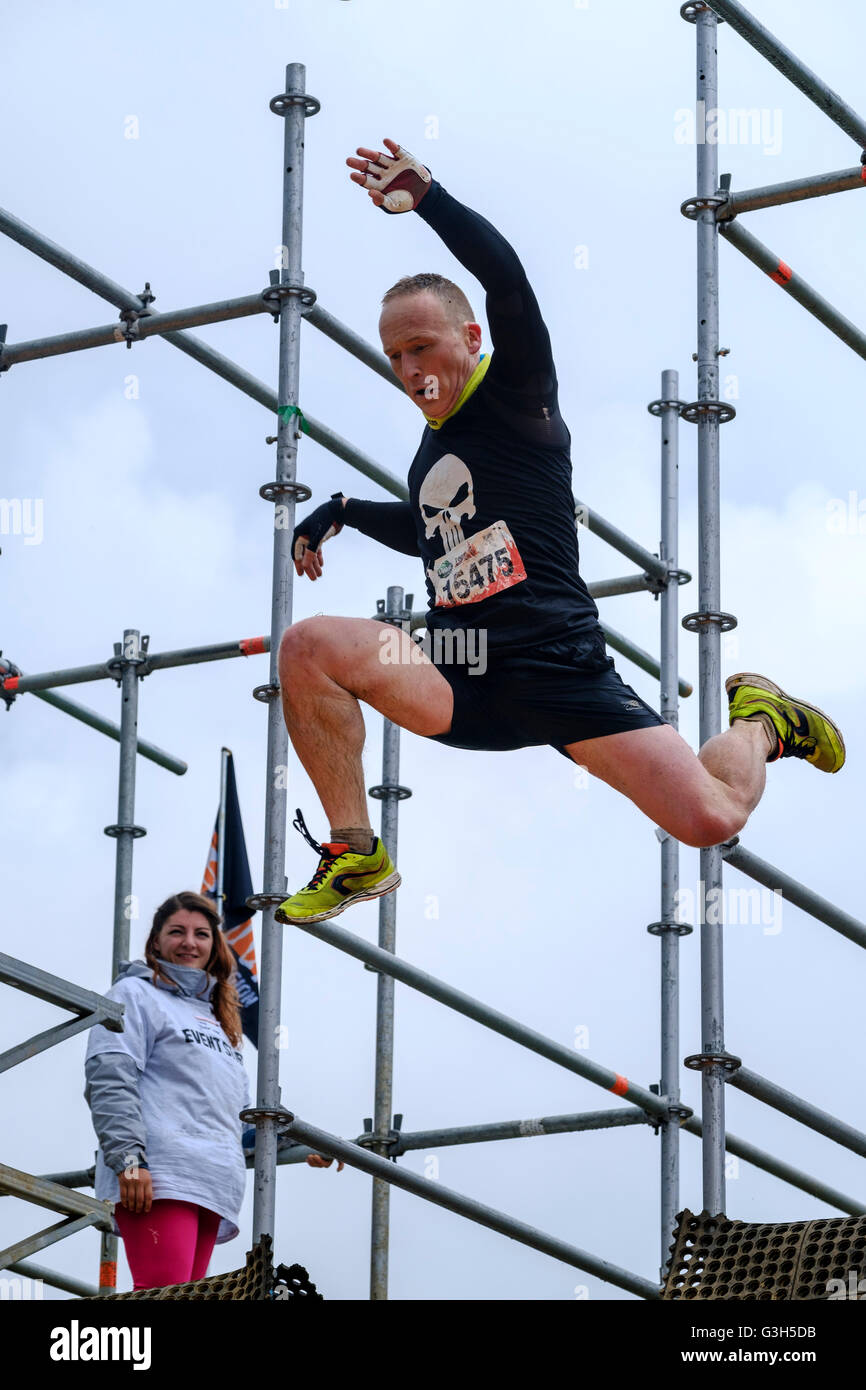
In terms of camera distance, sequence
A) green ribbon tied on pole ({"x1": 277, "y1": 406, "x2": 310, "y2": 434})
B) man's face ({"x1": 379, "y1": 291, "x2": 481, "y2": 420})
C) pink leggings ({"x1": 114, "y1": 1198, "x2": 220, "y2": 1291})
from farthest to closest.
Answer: green ribbon tied on pole ({"x1": 277, "y1": 406, "x2": 310, "y2": 434}) < pink leggings ({"x1": 114, "y1": 1198, "x2": 220, "y2": 1291}) < man's face ({"x1": 379, "y1": 291, "x2": 481, "y2": 420})

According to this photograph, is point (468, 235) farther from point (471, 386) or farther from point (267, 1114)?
point (267, 1114)

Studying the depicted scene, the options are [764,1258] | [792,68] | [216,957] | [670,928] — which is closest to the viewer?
[764,1258]

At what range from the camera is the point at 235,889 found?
30.0 feet

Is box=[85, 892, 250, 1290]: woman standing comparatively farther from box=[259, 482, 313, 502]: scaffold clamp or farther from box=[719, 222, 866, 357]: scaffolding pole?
box=[719, 222, 866, 357]: scaffolding pole

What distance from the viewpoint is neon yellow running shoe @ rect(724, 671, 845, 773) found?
5480 millimetres

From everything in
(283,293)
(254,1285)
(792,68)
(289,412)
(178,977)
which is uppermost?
(792,68)

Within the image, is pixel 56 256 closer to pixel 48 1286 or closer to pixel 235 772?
pixel 235 772

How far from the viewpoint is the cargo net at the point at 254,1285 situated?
461 cm

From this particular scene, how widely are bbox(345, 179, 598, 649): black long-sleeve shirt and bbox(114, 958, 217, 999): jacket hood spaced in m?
1.51

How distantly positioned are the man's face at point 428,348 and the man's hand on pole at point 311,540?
486 millimetres

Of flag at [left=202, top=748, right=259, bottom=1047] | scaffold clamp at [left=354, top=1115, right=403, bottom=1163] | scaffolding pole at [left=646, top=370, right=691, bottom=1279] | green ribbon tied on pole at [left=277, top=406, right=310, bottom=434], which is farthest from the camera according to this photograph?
flag at [left=202, top=748, right=259, bottom=1047]

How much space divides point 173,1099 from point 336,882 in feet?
3.77

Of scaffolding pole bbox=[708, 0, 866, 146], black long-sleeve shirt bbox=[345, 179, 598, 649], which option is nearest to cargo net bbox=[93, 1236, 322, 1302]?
black long-sleeve shirt bbox=[345, 179, 598, 649]

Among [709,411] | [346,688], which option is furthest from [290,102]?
[346,688]
